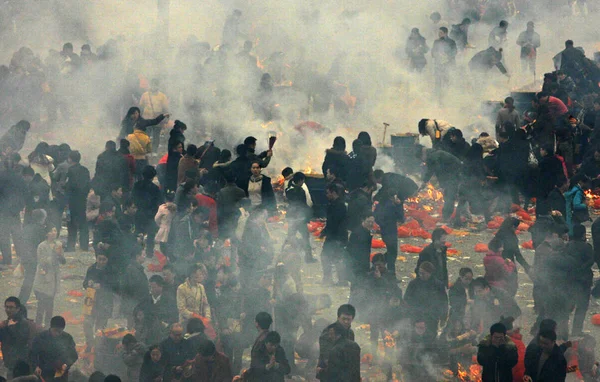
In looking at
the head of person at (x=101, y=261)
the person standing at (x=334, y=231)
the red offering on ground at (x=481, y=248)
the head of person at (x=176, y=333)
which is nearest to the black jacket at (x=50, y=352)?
the head of person at (x=176, y=333)

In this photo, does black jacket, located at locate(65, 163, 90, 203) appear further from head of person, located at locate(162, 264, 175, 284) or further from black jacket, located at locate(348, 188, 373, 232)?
head of person, located at locate(162, 264, 175, 284)

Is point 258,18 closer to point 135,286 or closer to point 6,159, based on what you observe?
point 6,159

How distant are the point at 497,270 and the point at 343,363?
110 inches

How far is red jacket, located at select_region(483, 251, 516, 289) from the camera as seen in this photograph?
13969mm

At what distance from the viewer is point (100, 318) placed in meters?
14.2

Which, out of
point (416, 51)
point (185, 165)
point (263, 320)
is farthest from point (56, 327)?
point (416, 51)

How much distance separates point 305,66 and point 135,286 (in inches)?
551

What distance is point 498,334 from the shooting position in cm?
1205

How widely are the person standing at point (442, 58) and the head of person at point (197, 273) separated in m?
13.4

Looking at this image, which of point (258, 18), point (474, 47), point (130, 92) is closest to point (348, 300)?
point (130, 92)

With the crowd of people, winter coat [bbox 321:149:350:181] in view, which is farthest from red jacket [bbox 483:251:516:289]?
winter coat [bbox 321:149:350:181]

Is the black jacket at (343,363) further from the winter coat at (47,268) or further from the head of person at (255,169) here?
the head of person at (255,169)

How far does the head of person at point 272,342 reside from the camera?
12148 millimetres

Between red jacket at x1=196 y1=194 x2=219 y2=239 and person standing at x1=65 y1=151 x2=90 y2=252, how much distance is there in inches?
83.8
